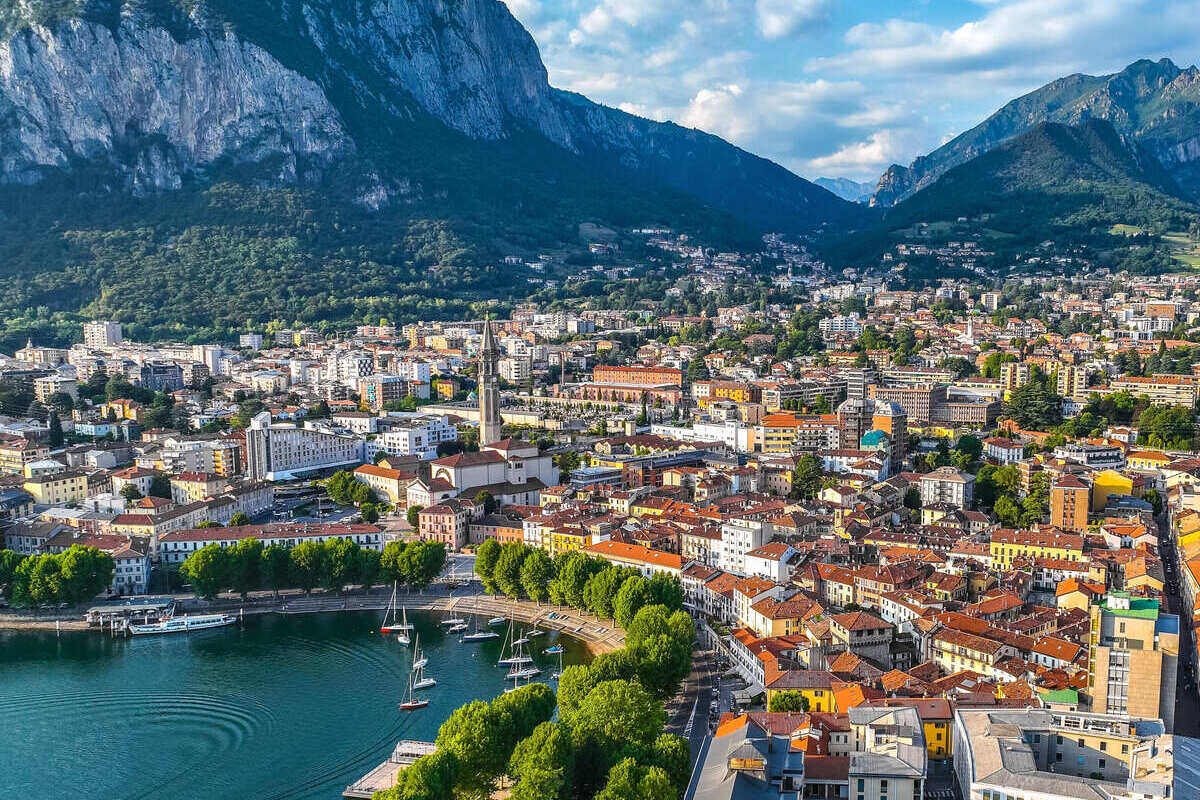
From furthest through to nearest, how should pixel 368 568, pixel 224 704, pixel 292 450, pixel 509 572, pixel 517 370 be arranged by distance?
pixel 517 370 → pixel 292 450 → pixel 368 568 → pixel 509 572 → pixel 224 704

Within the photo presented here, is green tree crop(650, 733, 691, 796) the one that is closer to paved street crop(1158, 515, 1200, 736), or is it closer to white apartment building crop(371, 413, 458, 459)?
paved street crop(1158, 515, 1200, 736)

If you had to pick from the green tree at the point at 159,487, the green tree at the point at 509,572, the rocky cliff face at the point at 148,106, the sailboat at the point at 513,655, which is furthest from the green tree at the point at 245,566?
the rocky cliff face at the point at 148,106

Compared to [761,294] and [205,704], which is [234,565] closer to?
[205,704]

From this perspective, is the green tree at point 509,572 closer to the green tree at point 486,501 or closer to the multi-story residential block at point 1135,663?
the green tree at point 486,501

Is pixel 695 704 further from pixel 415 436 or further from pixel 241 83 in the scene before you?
pixel 241 83

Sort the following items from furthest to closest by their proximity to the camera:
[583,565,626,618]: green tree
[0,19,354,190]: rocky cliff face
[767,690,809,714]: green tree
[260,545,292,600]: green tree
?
[0,19,354,190]: rocky cliff face, [260,545,292,600]: green tree, [583,565,626,618]: green tree, [767,690,809,714]: green tree

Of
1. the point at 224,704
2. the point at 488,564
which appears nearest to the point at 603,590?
the point at 488,564

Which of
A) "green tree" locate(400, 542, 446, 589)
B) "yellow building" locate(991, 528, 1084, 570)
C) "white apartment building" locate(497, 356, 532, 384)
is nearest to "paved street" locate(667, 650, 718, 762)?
"green tree" locate(400, 542, 446, 589)
